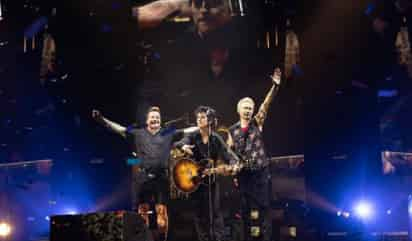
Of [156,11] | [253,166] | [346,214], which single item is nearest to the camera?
[346,214]

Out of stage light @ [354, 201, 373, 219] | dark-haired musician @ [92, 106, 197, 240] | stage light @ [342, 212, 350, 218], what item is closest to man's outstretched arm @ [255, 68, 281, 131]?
dark-haired musician @ [92, 106, 197, 240]

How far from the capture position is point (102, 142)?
25.8 ft

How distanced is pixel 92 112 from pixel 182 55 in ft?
5.73

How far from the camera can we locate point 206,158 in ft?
23.0

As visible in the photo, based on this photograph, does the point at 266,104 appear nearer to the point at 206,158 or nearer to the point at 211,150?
the point at 211,150

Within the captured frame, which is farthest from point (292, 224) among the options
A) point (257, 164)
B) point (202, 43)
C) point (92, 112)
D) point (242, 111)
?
point (92, 112)

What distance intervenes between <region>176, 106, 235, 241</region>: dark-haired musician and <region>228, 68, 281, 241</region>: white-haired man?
0.95 ft

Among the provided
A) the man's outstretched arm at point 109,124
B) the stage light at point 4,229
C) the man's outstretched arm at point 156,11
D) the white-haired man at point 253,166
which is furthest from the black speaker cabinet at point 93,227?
the stage light at point 4,229

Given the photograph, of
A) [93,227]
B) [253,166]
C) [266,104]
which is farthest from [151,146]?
[93,227]

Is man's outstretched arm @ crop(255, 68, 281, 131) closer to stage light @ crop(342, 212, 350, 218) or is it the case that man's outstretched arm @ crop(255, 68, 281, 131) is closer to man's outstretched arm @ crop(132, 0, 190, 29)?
stage light @ crop(342, 212, 350, 218)

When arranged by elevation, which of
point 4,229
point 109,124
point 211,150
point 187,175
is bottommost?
point 4,229

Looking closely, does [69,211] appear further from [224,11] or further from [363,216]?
[363,216]

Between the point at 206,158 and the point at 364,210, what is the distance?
7.98 ft

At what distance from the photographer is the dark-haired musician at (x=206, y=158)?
6758mm
